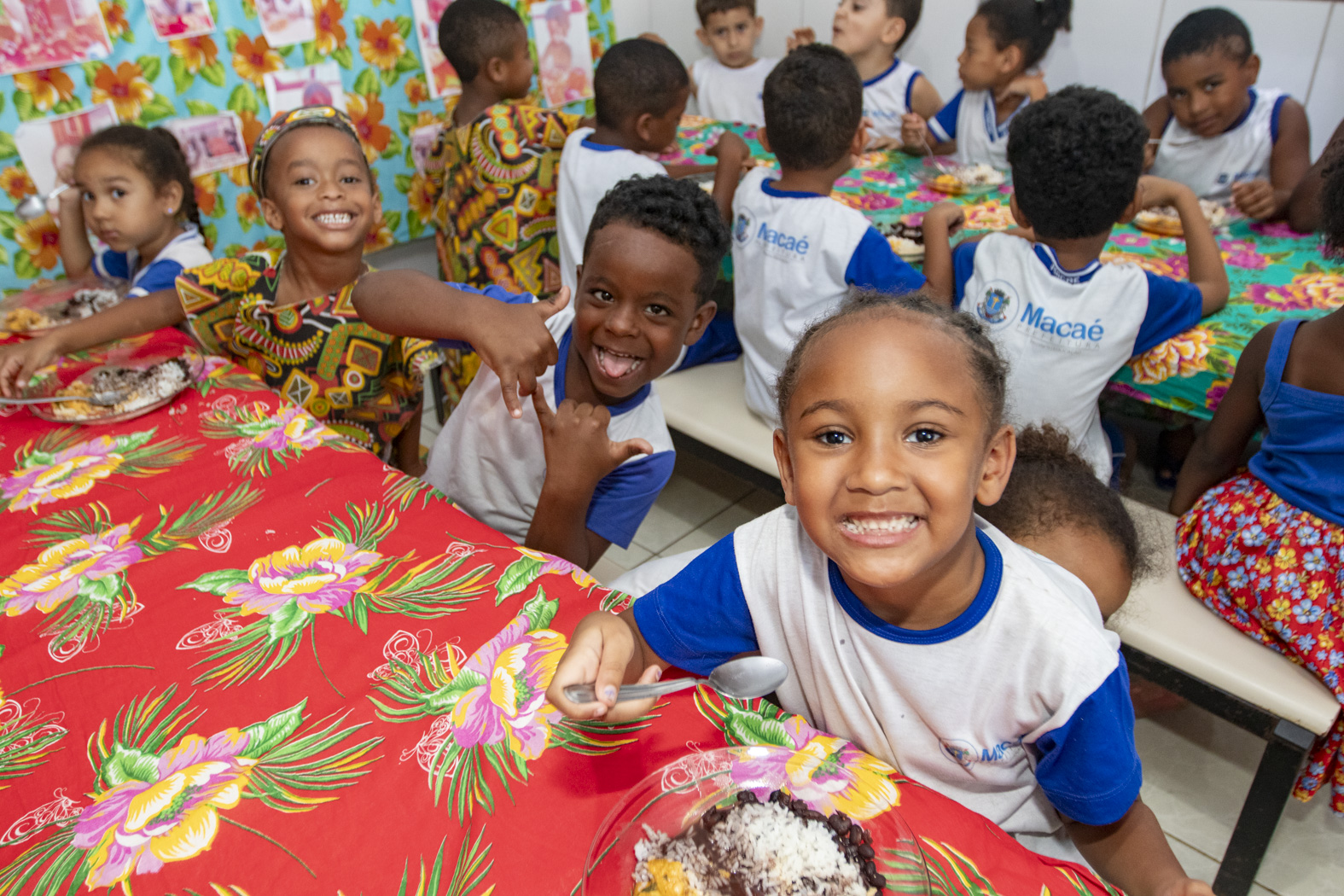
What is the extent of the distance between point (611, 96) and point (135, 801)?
2.14m

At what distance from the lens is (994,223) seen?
2049 millimetres

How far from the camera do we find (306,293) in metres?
1.80

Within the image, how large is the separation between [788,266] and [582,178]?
0.76m

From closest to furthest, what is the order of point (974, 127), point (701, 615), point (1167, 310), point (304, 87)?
point (701, 615)
point (1167, 310)
point (304, 87)
point (974, 127)

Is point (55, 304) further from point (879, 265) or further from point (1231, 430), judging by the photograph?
point (1231, 430)

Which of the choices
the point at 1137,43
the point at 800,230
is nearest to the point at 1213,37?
the point at 1137,43

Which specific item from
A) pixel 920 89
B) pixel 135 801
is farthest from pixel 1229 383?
pixel 920 89

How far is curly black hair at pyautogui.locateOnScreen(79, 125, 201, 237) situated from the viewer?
213 cm

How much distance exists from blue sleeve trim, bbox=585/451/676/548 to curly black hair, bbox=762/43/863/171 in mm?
949

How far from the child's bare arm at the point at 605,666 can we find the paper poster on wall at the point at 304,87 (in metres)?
2.61

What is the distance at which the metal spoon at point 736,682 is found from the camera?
0.75 metres

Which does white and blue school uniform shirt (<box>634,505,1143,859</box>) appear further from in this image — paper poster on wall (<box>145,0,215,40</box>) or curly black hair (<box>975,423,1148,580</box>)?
paper poster on wall (<box>145,0,215,40</box>)

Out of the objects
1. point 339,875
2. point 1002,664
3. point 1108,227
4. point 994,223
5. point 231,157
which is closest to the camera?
point 339,875

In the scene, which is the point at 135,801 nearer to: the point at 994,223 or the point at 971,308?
the point at 971,308
